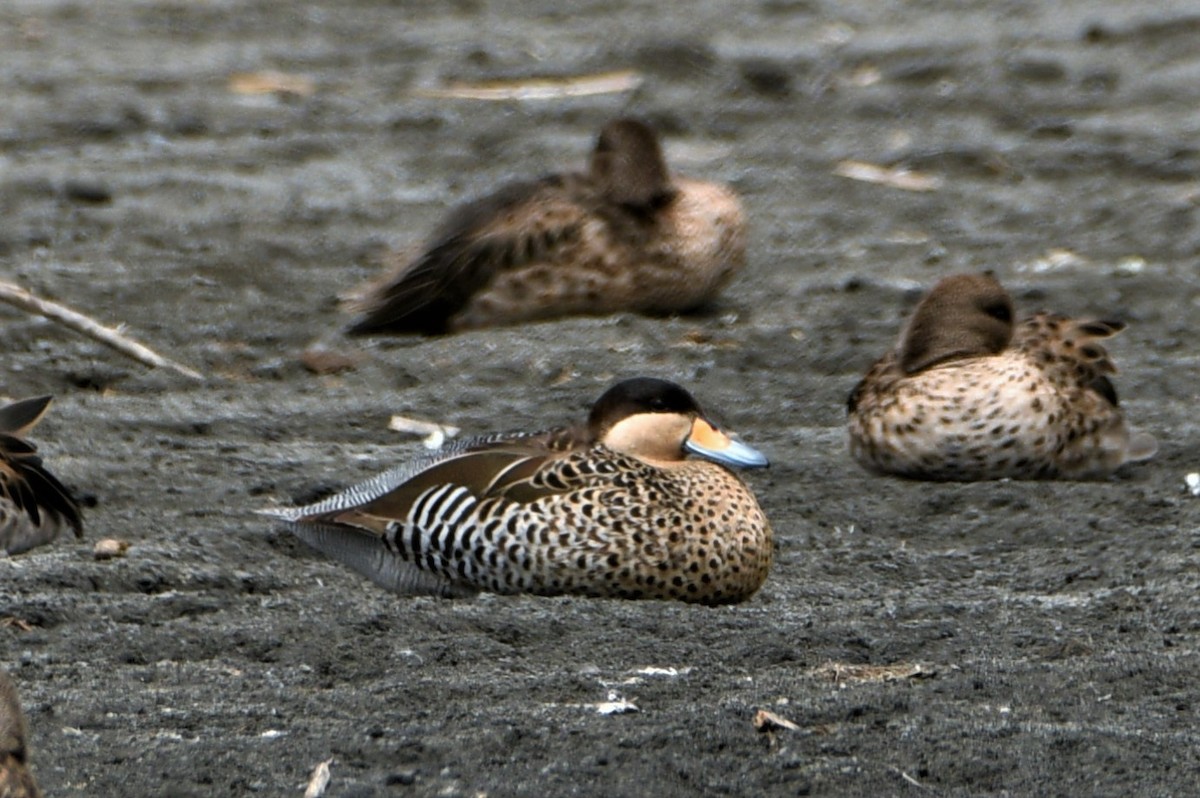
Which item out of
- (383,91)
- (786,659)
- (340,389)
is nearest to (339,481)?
(340,389)

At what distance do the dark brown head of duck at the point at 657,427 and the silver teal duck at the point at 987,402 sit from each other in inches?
37.8

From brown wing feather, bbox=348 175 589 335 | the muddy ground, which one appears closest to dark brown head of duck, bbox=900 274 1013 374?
the muddy ground

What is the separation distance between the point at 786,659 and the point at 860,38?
940 cm

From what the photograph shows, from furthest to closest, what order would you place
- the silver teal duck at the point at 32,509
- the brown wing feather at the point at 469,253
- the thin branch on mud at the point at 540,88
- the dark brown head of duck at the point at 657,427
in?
the thin branch on mud at the point at 540,88 → the brown wing feather at the point at 469,253 → the silver teal duck at the point at 32,509 → the dark brown head of duck at the point at 657,427

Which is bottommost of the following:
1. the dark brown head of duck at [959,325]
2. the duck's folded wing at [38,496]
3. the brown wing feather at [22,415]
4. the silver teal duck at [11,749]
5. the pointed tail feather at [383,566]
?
the pointed tail feather at [383,566]

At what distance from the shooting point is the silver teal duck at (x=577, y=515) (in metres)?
6.10

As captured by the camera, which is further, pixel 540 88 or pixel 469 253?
pixel 540 88

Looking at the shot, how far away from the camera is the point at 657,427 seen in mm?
6484

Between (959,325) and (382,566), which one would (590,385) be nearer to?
(959,325)

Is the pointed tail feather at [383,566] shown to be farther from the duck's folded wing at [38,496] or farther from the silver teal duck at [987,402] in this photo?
the silver teal duck at [987,402]

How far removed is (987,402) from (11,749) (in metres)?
4.10

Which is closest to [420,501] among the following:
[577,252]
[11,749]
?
[11,749]

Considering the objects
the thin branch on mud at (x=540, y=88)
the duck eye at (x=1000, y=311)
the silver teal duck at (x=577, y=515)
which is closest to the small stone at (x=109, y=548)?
the silver teal duck at (x=577, y=515)

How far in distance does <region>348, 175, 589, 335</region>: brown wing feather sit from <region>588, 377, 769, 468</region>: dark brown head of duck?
2.84 meters
